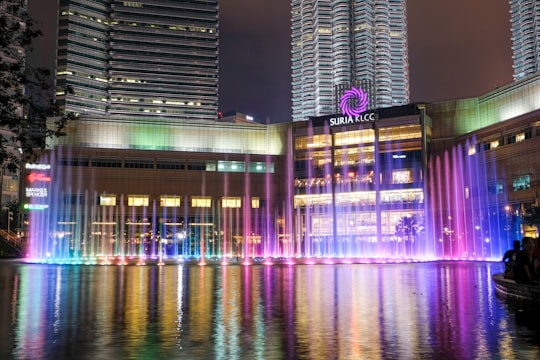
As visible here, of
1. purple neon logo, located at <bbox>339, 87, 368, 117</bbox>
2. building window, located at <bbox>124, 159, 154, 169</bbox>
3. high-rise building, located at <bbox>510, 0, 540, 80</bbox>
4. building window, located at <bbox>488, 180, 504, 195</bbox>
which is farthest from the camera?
high-rise building, located at <bbox>510, 0, 540, 80</bbox>

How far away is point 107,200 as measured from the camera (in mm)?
87875

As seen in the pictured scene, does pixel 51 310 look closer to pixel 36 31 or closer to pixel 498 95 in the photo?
pixel 36 31

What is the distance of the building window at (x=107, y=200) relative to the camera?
287 feet

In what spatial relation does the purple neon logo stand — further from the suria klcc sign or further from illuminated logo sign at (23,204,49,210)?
illuminated logo sign at (23,204,49,210)

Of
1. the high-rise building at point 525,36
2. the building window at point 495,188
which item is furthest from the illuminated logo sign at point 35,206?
the high-rise building at point 525,36

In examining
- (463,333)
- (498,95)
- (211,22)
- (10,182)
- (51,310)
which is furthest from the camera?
(211,22)

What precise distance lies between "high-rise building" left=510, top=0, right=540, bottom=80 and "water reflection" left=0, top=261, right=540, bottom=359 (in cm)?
19223

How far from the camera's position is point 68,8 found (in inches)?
6363

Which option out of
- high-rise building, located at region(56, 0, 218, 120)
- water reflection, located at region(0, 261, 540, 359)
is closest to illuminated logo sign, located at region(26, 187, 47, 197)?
water reflection, located at region(0, 261, 540, 359)

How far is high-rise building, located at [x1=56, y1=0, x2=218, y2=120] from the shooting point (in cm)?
16325

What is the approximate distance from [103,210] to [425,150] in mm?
48806

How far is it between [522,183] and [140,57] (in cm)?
12942

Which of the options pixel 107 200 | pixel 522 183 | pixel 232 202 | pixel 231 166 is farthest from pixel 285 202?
pixel 522 183

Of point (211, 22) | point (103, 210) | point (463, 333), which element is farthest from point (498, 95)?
point (211, 22)
